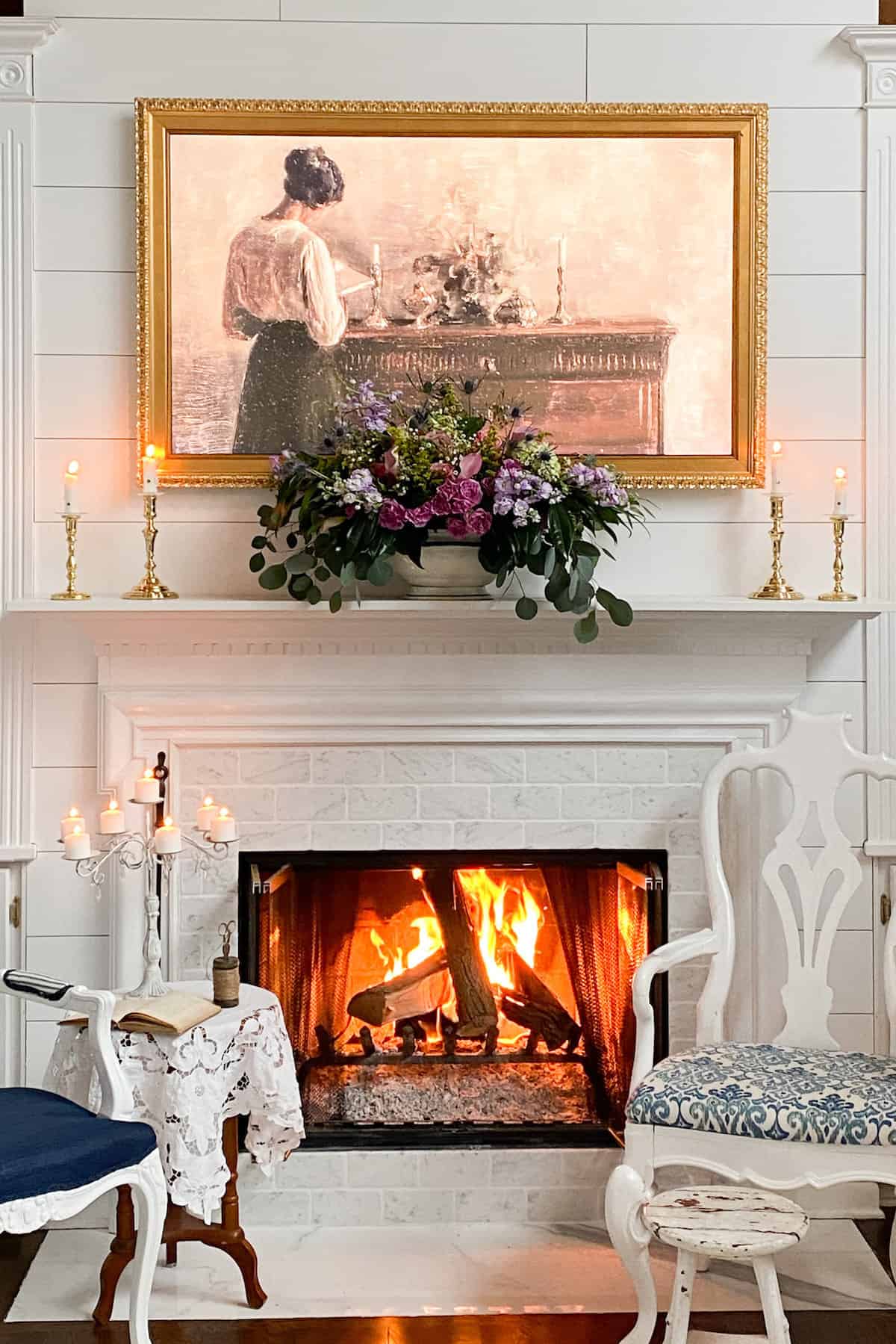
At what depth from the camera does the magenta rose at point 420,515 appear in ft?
9.37

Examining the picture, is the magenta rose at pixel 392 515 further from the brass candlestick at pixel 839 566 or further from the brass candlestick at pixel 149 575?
the brass candlestick at pixel 839 566

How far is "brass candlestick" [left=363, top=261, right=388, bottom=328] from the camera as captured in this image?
319cm

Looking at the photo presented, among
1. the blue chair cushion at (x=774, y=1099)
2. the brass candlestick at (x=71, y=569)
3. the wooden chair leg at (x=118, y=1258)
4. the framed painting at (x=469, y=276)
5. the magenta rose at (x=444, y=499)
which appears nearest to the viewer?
the blue chair cushion at (x=774, y=1099)

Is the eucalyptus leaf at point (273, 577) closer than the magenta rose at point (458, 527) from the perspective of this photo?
No

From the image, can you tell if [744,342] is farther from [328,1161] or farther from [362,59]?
[328,1161]

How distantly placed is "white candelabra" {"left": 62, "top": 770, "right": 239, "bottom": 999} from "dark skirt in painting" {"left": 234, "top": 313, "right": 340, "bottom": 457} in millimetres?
816

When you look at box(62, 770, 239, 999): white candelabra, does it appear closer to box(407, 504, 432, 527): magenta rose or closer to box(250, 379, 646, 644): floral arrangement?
box(250, 379, 646, 644): floral arrangement

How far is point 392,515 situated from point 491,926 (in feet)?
3.71

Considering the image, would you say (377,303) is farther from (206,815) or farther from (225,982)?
(225,982)

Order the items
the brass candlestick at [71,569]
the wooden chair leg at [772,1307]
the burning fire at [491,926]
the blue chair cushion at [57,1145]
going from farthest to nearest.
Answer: the burning fire at [491,926]
the brass candlestick at [71,569]
the wooden chair leg at [772,1307]
the blue chair cushion at [57,1145]

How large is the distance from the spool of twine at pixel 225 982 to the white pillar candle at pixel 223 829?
0.25m

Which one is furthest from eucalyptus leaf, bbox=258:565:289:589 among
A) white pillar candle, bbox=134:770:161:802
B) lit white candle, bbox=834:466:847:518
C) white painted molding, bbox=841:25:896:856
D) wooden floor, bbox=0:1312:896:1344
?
wooden floor, bbox=0:1312:896:1344

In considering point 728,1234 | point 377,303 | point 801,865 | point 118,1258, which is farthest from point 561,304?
point 118,1258

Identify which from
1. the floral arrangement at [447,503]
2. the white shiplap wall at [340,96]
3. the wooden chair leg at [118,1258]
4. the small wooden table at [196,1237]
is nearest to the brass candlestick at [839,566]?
the white shiplap wall at [340,96]
